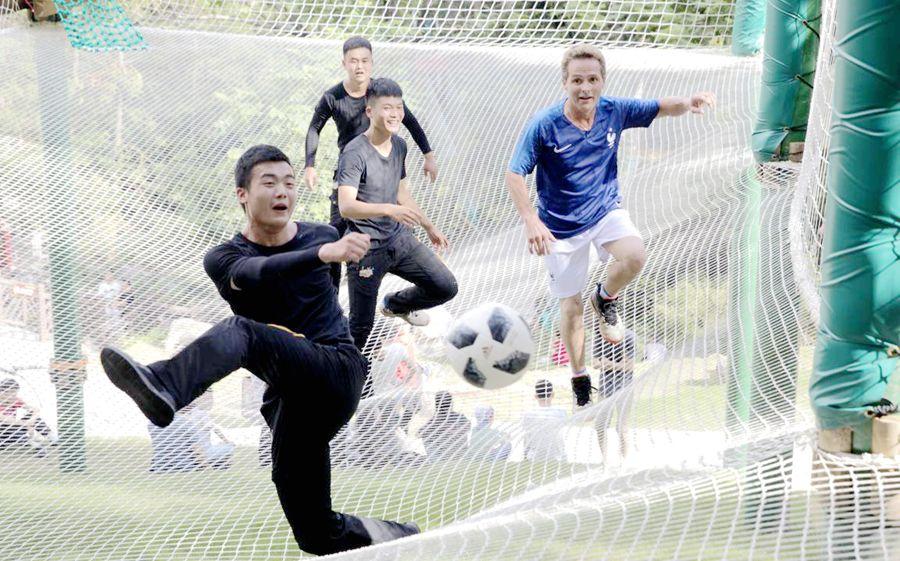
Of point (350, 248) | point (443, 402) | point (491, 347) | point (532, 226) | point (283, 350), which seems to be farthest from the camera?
point (443, 402)

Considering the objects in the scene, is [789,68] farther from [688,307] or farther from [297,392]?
[297,392]

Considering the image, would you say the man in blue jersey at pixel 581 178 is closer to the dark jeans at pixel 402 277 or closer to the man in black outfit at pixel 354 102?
the dark jeans at pixel 402 277

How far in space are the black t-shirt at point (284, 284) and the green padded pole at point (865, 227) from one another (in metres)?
1.41

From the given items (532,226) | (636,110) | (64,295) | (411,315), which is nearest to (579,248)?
(532,226)

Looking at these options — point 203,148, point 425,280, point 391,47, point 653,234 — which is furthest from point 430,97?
point 425,280

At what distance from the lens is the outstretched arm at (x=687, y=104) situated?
16.3 feet

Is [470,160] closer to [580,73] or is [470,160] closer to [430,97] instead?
[430,97]

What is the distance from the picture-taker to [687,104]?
503cm

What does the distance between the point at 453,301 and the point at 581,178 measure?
1814mm

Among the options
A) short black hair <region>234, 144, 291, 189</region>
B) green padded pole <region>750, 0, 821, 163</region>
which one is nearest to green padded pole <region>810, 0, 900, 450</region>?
short black hair <region>234, 144, 291, 189</region>

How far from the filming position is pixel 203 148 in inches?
303

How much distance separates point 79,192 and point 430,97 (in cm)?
251

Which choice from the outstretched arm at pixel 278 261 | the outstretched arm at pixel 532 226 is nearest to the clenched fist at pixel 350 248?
the outstretched arm at pixel 278 261

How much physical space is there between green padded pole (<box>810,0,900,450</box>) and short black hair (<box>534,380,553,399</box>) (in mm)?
3124
